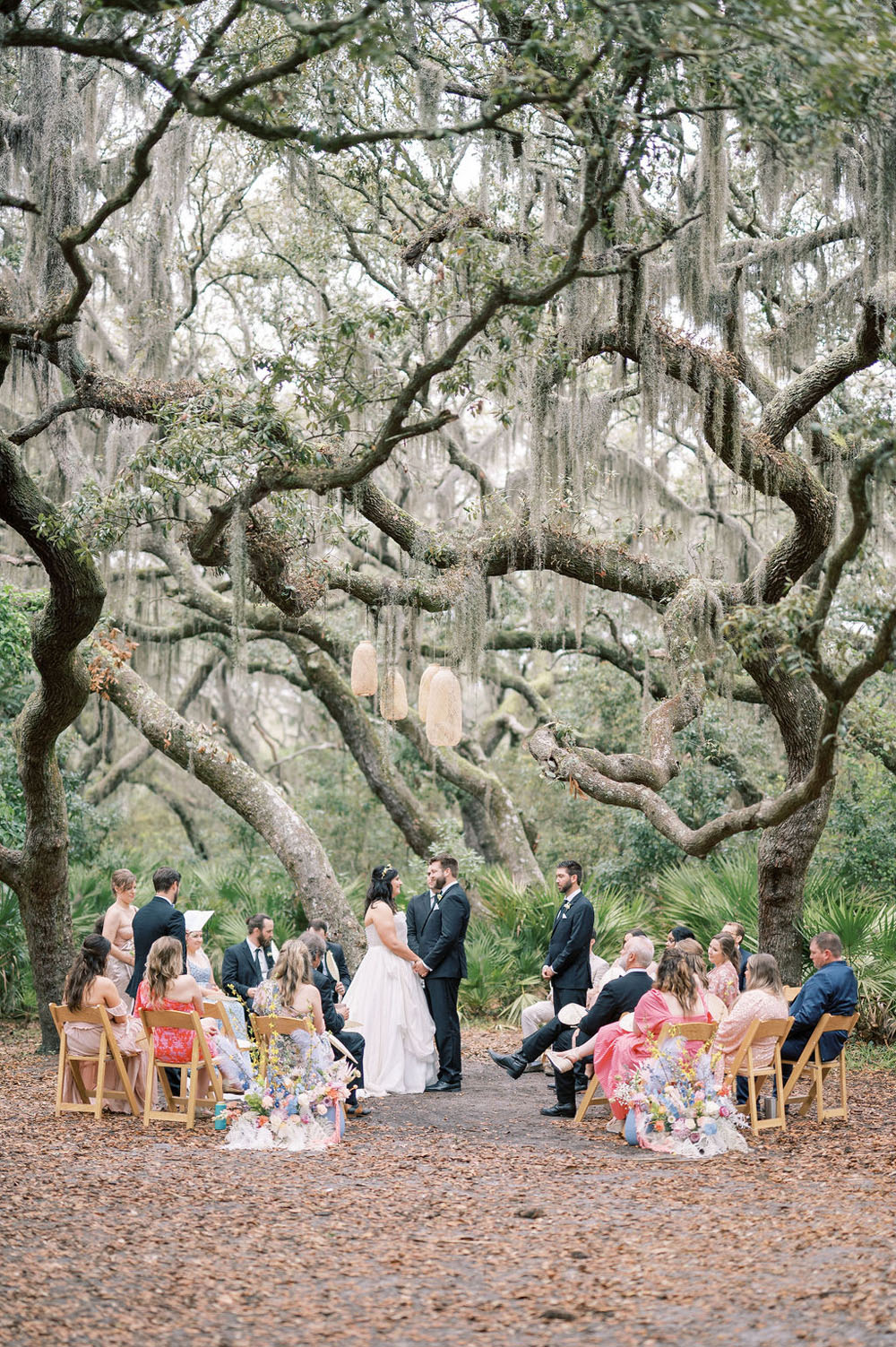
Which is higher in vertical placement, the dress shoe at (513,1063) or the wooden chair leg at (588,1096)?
the dress shoe at (513,1063)

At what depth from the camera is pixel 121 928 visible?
364 inches

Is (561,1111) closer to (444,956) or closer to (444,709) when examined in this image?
(444,956)

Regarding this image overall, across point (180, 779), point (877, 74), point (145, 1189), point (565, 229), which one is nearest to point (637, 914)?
point (565, 229)

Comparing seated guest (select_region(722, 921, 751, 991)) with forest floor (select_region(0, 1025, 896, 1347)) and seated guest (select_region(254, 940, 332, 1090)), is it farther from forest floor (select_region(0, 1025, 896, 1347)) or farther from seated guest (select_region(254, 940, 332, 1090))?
seated guest (select_region(254, 940, 332, 1090))

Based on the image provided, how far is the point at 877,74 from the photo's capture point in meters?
5.19

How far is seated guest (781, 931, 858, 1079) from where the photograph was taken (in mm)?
7754

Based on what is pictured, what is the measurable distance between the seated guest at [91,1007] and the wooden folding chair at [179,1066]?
0.27 meters

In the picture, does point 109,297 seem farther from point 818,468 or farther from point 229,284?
point 818,468

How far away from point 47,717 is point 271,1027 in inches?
152

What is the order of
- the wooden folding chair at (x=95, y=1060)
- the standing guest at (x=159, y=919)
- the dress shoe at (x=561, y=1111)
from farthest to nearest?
the standing guest at (x=159, y=919)
the dress shoe at (x=561, y=1111)
the wooden folding chair at (x=95, y=1060)

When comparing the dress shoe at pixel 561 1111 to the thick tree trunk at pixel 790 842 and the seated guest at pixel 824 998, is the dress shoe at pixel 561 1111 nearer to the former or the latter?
the seated guest at pixel 824 998

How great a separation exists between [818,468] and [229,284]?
9.60 m

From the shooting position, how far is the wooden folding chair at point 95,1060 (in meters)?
7.82

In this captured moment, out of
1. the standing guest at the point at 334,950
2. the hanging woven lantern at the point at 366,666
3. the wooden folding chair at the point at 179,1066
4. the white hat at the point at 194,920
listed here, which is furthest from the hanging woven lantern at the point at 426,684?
the wooden folding chair at the point at 179,1066
